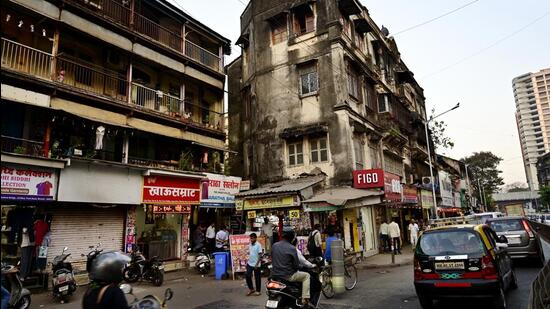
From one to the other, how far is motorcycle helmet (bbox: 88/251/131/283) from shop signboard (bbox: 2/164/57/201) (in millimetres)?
9705

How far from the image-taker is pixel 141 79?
17844mm

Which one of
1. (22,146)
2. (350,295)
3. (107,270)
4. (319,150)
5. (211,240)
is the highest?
(319,150)

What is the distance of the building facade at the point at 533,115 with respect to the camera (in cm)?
9681

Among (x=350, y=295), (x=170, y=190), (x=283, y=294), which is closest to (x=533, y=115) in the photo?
(x=170, y=190)

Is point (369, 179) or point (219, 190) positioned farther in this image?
point (219, 190)

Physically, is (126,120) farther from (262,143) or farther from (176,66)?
(262,143)

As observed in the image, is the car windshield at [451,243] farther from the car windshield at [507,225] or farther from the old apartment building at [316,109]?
the old apartment building at [316,109]

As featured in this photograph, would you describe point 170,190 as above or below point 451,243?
above

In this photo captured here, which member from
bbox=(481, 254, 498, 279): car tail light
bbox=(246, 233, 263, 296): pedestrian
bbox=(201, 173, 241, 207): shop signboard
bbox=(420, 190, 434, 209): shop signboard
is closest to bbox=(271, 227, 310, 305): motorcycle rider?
bbox=(481, 254, 498, 279): car tail light

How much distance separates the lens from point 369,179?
18078 millimetres

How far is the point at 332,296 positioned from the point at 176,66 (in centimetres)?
1345

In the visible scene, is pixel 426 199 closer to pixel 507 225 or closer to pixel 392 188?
pixel 392 188

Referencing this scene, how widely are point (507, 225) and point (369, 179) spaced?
634cm

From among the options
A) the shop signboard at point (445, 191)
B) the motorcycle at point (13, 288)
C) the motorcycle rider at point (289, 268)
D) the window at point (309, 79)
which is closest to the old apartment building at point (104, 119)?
the motorcycle at point (13, 288)
